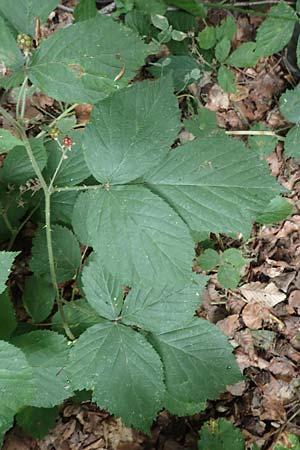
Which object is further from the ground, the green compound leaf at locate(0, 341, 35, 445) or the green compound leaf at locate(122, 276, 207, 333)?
the green compound leaf at locate(0, 341, 35, 445)

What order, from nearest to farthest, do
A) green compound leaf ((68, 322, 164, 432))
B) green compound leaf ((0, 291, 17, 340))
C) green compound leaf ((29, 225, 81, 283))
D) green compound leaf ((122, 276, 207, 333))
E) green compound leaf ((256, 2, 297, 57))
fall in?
green compound leaf ((68, 322, 164, 432)) → green compound leaf ((122, 276, 207, 333)) → green compound leaf ((0, 291, 17, 340)) → green compound leaf ((29, 225, 81, 283)) → green compound leaf ((256, 2, 297, 57))

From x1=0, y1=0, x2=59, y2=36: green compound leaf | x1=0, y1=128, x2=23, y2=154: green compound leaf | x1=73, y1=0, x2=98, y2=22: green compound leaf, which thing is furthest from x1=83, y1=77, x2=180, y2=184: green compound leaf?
x1=73, y1=0, x2=98, y2=22: green compound leaf

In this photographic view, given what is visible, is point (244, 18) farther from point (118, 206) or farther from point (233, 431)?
point (233, 431)

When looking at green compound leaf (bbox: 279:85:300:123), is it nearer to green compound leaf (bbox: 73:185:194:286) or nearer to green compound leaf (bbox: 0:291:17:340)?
green compound leaf (bbox: 73:185:194:286)

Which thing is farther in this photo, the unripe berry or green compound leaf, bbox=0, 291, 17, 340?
green compound leaf, bbox=0, 291, 17, 340

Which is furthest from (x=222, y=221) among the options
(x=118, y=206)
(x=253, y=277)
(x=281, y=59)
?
(x=281, y=59)

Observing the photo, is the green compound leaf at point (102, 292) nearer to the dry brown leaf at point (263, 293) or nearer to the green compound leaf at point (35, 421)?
the green compound leaf at point (35, 421)

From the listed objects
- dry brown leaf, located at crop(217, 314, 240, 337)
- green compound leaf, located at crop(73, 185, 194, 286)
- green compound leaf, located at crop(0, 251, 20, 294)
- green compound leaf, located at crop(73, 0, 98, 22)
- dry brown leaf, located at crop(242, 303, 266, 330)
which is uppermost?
green compound leaf, located at crop(73, 0, 98, 22)
